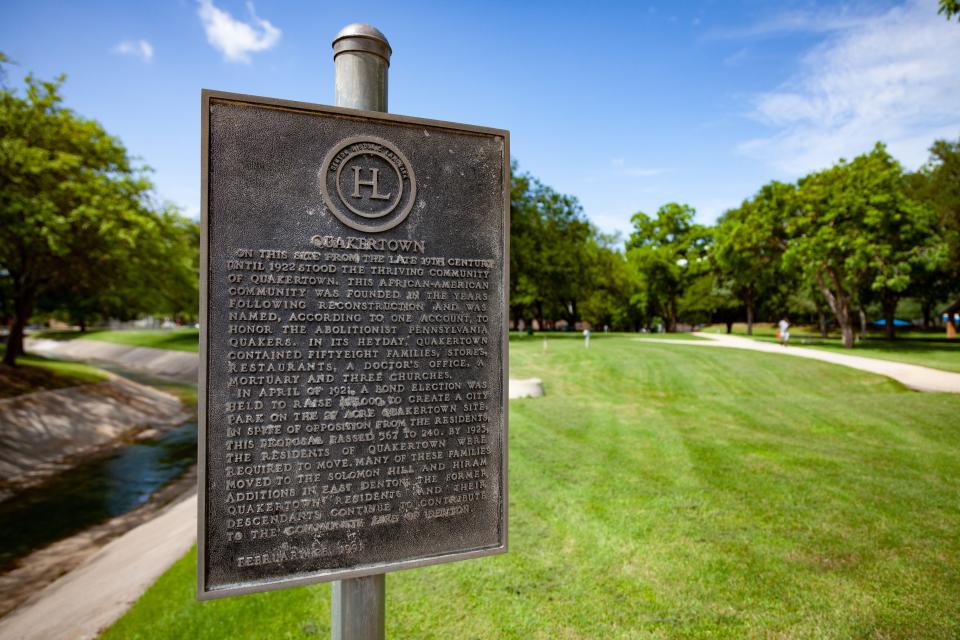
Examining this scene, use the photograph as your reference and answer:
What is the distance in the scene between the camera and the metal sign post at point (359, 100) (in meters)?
3.42

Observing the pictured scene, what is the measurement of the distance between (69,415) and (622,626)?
68.8 ft

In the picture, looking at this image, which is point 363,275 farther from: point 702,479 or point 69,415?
point 69,415

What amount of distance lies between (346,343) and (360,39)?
1.84 m

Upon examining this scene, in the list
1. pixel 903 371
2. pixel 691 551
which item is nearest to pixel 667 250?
pixel 903 371

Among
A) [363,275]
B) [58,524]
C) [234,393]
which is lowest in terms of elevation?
[58,524]

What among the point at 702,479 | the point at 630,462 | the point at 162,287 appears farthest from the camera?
the point at 162,287

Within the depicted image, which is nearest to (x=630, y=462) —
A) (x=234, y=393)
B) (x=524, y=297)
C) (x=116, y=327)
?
Result: (x=234, y=393)

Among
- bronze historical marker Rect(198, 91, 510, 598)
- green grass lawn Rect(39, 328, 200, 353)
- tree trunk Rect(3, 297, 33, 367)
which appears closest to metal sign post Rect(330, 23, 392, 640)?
bronze historical marker Rect(198, 91, 510, 598)

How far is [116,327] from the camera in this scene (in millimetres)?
88062

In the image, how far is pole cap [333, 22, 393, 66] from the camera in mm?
3459

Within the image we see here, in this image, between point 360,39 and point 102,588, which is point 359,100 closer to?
point 360,39

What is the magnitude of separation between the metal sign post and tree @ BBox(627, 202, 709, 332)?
150 feet

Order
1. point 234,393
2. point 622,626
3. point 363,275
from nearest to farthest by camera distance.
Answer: point 234,393 < point 363,275 < point 622,626

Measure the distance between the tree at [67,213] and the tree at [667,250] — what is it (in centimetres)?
3566
